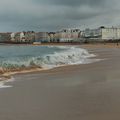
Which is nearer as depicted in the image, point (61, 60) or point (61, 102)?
point (61, 102)

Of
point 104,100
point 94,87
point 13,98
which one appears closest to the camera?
point 104,100

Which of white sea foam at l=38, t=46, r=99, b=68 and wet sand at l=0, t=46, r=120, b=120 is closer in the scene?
wet sand at l=0, t=46, r=120, b=120

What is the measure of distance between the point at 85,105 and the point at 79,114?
0.83 meters

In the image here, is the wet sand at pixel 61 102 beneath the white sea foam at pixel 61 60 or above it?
above

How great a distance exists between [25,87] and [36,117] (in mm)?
4577

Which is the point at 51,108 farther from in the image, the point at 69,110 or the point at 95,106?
the point at 95,106

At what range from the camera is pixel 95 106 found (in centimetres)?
825

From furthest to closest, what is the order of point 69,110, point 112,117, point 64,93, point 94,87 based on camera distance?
point 94,87 → point 64,93 → point 69,110 → point 112,117

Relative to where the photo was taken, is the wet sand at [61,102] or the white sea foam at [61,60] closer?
the wet sand at [61,102]

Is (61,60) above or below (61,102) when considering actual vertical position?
below

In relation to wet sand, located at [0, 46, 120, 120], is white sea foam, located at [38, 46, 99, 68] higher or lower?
lower

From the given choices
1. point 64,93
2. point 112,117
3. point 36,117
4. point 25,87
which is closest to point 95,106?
point 112,117

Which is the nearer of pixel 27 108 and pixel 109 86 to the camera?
pixel 27 108

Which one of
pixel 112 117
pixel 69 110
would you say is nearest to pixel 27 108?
pixel 69 110
